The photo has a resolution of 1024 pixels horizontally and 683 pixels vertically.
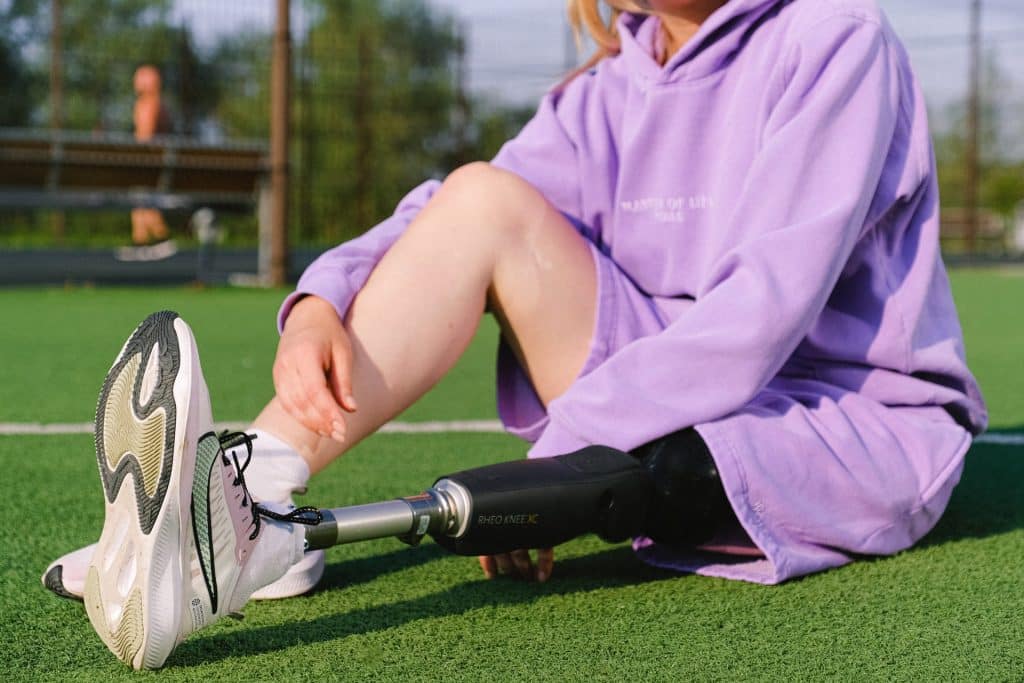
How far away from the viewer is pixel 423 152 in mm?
16078

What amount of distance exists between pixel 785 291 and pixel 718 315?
89 mm

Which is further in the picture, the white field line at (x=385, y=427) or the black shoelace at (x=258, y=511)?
the white field line at (x=385, y=427)

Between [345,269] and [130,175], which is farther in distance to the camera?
[130,175]

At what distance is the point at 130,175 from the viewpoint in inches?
321

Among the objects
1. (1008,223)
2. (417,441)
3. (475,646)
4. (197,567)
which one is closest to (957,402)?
(475,646)

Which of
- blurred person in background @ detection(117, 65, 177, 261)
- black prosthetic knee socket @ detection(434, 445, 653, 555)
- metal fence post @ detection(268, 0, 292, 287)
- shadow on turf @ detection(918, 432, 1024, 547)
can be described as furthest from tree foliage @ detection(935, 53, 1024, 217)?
black prosthetic knee socket @ detection(434, 445, 653, 555)

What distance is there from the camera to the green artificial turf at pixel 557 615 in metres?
1.31

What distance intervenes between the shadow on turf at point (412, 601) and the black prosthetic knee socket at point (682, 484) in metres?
0.14

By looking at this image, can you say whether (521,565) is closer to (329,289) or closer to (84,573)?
(329,289)

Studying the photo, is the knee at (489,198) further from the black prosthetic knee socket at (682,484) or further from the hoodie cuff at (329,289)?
the black prosthetic knee socket at (682,484)

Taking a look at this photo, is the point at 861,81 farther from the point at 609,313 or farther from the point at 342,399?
the point at 342,399

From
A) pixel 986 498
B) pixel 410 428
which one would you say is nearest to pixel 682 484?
pixel 986 498

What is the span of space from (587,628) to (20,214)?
11077 millimetres

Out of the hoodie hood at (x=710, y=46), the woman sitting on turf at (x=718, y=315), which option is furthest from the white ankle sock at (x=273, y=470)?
the hoodie hood at (x=710, y=46)
